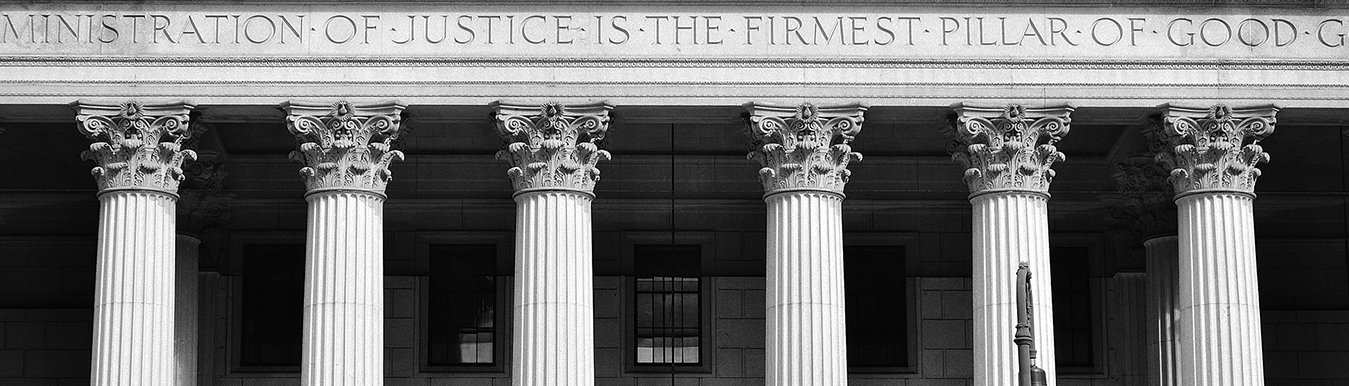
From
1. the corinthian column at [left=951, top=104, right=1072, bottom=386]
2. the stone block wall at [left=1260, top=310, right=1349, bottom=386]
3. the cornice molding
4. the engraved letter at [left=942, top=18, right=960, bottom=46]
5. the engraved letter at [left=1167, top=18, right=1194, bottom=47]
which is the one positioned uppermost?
the engraved letter at [left=942, top=18, right=960, bottom=46]

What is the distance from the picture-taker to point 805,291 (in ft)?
149

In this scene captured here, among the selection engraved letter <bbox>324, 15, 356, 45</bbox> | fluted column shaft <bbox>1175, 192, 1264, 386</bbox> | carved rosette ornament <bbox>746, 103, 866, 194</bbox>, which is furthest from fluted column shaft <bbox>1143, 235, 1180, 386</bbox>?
engraved letter <bbox>324, 15, 356, 45</bbox>

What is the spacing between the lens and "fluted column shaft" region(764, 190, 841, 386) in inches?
1774

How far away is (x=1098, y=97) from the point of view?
152 ft

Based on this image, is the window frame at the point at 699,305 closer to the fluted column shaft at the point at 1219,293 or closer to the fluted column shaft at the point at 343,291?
the fluted column shaft at the point at 343,291

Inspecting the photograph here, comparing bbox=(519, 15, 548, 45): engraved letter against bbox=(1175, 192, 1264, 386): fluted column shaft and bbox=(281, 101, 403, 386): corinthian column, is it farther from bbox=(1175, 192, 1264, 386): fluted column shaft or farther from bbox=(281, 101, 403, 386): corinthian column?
bbox=(1175, 192, 1264, 386): fluted column shaft

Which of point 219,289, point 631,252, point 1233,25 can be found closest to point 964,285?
point 631,252

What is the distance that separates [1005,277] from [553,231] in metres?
9.38

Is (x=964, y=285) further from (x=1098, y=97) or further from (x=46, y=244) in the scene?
(x=46, y=244)

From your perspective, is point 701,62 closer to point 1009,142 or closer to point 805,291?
point 805,291

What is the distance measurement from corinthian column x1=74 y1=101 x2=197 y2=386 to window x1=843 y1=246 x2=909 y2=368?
1887cm

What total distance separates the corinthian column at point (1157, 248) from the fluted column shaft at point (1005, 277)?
21.7 ft

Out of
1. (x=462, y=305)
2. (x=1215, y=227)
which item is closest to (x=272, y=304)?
(x=462, y=305)

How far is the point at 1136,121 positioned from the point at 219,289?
23928 millimetres
